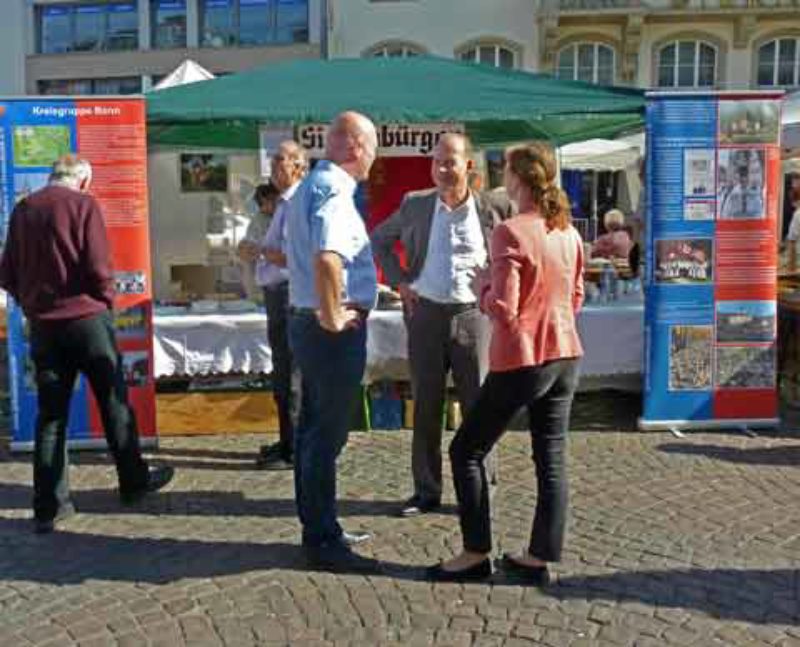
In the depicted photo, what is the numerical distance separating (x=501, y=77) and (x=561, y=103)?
807 millimetres

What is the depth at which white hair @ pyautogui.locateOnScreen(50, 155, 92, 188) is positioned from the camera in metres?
4.16

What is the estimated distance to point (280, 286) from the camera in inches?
193

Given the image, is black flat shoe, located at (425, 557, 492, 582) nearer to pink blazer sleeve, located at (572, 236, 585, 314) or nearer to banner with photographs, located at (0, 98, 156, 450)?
pink blazer sleeve, located at (572, 236, 585, 314)

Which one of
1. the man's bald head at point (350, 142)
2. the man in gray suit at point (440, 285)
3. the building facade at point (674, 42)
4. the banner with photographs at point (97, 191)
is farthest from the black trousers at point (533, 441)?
the building facade at point (674, 42)

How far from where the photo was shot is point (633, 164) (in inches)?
526

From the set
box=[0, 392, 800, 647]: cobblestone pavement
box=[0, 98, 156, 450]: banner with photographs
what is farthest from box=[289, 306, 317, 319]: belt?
box=[0, 98, 156, 450]: banner with photographs

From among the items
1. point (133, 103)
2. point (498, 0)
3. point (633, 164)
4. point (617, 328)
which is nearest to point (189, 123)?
Answer: point (133, 103)

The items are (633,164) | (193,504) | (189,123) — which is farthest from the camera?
(633,164)

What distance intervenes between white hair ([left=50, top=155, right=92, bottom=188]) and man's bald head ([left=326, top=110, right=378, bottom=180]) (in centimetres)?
143

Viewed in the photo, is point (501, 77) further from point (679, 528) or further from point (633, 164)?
point (633, 164)

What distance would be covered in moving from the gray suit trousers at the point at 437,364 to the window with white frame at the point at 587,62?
824 inches

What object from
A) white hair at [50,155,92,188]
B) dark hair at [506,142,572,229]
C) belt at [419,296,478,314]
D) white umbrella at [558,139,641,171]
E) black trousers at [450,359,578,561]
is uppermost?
white umbrella at [558,139,641,171]

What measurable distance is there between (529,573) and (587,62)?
2216 centimetres

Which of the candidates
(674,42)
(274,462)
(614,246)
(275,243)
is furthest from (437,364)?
(674,42)
